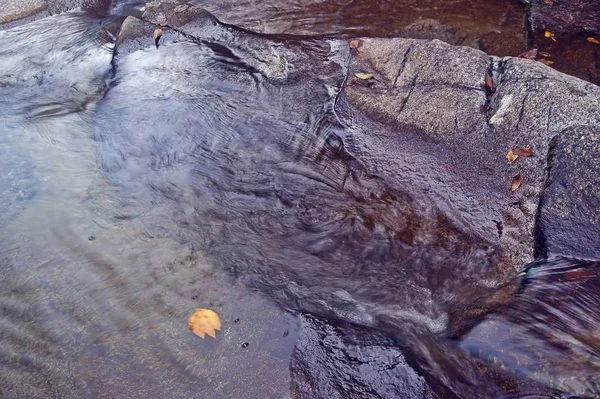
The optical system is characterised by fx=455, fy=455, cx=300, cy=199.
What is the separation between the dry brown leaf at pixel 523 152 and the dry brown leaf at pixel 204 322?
266 centimetres

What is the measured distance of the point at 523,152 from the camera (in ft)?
12.0

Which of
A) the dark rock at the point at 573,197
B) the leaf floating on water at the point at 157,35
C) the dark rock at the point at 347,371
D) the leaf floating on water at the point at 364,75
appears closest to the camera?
the dark rock at the point at 347,371

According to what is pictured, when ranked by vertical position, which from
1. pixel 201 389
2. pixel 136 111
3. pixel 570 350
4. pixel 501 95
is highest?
pixel 501 95

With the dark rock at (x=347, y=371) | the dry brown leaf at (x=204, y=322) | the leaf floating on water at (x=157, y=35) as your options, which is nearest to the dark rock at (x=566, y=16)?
the leaf floating on water at (x=157, y=35)

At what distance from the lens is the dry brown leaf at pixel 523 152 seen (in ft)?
12.0

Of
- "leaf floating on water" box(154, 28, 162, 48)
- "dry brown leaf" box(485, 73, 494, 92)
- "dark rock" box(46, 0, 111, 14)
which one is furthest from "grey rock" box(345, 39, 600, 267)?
"dark rock" box(46, 0, 111, 14)

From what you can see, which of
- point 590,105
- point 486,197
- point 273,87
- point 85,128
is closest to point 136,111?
point 85,128

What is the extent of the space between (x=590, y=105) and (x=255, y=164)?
2.84 m

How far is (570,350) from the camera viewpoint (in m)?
2.65

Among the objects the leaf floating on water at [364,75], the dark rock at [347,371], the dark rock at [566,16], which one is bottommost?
the dark rock at [347,371]

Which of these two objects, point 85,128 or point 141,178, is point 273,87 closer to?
point 141,178

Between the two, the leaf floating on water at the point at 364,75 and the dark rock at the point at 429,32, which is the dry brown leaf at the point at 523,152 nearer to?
the leaf floating on water at the point at 364,75

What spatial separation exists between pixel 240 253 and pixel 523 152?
240cm

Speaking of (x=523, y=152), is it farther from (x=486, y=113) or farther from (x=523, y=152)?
(x=486, y=113)
